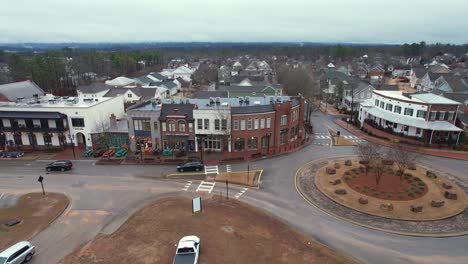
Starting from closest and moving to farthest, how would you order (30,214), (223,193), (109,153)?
(30,214) < (223,193) < (109,153)

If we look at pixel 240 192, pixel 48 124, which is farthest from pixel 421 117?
pixel 48 124

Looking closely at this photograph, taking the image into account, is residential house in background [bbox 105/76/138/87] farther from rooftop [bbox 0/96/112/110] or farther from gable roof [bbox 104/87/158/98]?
rooftop [bbox 0/96/112/110]

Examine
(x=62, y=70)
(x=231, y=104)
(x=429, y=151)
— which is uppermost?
(x=62, y=70)

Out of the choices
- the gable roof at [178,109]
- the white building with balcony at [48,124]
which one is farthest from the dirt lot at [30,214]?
the gable roof at [178,109]

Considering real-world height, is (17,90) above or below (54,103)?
above

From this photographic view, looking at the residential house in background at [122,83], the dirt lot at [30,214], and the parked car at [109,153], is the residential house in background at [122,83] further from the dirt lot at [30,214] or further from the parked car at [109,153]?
the dirt lot at [30,214]

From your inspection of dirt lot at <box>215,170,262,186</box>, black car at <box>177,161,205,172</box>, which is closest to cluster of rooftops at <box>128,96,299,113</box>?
black car at <box>177,161,205,172</box>

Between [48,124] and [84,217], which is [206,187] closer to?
[84,217]
